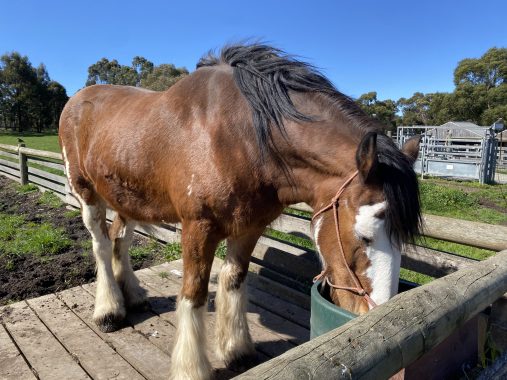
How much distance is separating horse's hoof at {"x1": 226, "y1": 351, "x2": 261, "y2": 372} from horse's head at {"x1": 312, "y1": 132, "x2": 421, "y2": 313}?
1.14 meters

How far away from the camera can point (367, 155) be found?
160 centimetres

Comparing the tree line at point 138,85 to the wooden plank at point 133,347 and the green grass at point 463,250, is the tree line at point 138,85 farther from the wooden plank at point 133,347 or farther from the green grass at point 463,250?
the wooden plank at point 133,347

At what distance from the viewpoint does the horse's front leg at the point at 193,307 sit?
2205 mm

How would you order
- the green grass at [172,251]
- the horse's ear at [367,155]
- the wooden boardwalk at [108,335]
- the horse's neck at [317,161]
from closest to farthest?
the horse's ear at [367,155]
the horse's neck at [317,161]
the wooden boardwalk at [108,335]
the green grass at [172,251]

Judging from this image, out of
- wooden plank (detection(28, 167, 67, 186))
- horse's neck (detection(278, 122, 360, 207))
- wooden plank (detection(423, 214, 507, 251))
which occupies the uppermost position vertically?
horse's neck (detection(278, 122, 360, 207))

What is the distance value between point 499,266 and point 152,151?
2.03 m

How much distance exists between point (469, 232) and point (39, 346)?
124 inches

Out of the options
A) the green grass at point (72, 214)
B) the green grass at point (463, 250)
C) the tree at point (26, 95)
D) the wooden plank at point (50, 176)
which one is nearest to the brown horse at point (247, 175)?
the green grass at point (463, 250)

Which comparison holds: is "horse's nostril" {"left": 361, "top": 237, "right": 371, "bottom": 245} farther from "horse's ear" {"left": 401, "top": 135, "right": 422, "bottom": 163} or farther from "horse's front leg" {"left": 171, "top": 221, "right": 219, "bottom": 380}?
"horse's front leg" {"left": 171, "top": 221, "right": 219, "bottom": 380}

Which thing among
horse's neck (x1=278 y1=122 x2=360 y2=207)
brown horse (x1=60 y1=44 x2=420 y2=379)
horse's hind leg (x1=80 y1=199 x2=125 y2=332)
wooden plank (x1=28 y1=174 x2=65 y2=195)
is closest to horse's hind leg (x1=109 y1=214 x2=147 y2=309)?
horse's hind leg (x1=80 y1=199 x2=125 y2=332)

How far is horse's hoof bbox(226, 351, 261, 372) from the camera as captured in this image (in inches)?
102

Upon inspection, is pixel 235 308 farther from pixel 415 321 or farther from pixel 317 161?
pixel 415 321

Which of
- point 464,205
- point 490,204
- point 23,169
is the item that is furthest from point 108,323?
point 490,204

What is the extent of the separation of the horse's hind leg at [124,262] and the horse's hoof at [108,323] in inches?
13.7
